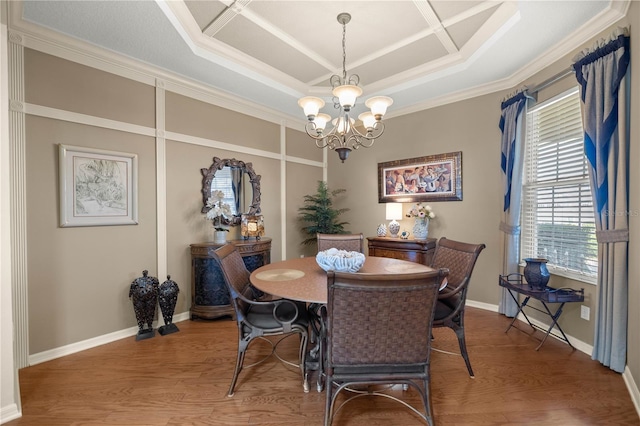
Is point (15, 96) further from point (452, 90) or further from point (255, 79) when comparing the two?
point (452, 90)

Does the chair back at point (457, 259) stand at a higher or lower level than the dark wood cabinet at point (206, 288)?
higher

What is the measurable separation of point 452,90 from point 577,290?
2652 millimetres

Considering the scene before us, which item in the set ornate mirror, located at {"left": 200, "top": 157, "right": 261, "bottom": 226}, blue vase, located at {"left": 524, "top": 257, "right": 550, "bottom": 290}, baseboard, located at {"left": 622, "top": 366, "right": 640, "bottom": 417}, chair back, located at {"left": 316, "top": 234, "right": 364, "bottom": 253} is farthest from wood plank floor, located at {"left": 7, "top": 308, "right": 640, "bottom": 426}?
ornate mirror, located at {"left": 200, "top": 157, "right": 261, "bottom": 226}

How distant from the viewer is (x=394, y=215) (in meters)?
4.07

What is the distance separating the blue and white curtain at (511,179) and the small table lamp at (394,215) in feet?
4.19

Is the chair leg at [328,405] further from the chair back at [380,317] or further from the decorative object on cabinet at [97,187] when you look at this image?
the decorative object on cabinet at [97,187]

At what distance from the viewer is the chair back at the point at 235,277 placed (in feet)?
6.37

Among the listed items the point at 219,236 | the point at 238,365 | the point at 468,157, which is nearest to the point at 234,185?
the point at 219,236

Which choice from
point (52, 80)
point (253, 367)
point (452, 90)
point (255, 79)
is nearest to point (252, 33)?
point (255, 79)

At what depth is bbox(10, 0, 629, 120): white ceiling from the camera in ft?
7.38

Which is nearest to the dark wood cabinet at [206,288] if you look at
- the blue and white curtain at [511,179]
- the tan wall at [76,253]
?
the tan wall at [76,253]

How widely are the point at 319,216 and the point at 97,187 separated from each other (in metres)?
2.92

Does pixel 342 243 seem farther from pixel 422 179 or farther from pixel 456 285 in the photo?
pixel 422 179

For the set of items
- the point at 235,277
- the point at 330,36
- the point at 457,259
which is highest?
the point at 330,36
